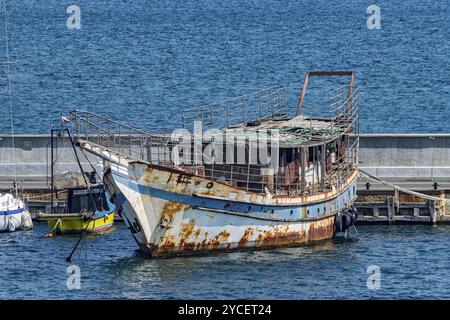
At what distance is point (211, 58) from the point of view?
490 ft

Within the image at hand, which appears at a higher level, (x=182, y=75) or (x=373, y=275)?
(x=182, y=75)

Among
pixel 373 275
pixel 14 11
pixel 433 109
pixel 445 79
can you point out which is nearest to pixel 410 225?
pixel 373 275

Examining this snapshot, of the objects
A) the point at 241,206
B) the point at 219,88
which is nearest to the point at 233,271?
the point at 241,206

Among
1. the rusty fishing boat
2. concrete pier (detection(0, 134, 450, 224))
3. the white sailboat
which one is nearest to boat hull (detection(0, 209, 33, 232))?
the white sailboat

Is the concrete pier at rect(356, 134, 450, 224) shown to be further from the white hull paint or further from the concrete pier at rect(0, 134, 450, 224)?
the white hull paint

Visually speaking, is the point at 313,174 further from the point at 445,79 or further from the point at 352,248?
the point at 445,79

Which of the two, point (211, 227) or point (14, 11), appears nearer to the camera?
point (211, 227)

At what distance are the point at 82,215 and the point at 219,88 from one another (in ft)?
193

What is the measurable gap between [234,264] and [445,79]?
74.6 metres

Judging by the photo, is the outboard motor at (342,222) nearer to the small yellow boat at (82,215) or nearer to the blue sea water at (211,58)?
the small yellow boat at (82,215)

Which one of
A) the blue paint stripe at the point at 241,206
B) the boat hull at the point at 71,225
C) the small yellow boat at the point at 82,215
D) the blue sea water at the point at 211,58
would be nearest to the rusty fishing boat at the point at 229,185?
the blue paint stripe at the point at 241,206

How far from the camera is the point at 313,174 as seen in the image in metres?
71.6

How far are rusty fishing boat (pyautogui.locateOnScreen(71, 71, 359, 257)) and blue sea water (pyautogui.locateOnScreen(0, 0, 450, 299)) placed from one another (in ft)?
3.30

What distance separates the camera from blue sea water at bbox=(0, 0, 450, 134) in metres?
123
